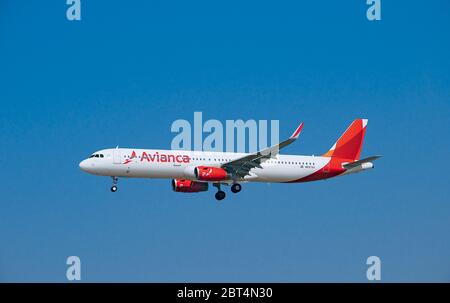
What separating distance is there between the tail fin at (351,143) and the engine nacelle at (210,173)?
39.5ft

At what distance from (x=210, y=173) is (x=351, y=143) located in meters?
16.7

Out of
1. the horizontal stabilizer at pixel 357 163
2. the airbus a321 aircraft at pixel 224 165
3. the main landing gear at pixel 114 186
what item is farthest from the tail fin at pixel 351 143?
the main landing gear at pixel 114 186

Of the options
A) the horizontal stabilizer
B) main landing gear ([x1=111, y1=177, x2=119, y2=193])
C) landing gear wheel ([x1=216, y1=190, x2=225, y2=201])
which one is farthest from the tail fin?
main landing gear ([x1=111, y1=177, x2=119, y2=193])

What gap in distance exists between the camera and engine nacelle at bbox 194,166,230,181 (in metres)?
102

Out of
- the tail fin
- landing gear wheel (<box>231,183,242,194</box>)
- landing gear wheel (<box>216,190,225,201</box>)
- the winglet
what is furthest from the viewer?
the tail fin

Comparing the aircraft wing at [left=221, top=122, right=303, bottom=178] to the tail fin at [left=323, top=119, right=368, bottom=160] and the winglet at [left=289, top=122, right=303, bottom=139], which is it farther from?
the tail fin at [left=323, top=119, right=368, bottom=160]

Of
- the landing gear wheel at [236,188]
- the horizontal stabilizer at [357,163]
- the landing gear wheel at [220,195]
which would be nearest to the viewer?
the horizontal stabilizer at [357,163]

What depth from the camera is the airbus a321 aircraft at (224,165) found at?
101m

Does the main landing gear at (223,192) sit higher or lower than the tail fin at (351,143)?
lower

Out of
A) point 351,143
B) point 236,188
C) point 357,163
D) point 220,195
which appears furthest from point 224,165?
point 351,143

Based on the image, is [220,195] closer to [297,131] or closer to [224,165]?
[224,165]

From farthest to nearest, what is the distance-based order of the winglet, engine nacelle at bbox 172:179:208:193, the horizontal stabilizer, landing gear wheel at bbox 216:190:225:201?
engine nacelle at bbox 172:179:208:193 → landing gear wheel at bbox 216:190:225:201 → the horizontal stabilizer → the winglet

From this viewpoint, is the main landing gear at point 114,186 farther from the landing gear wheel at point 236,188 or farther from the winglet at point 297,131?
the winglet at point 297,131

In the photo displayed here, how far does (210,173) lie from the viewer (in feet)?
337
